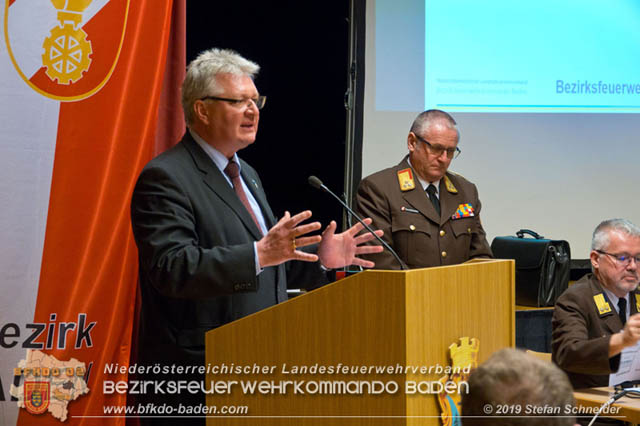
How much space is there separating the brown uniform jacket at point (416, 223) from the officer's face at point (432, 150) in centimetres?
7

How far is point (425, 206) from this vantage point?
12.3 feet

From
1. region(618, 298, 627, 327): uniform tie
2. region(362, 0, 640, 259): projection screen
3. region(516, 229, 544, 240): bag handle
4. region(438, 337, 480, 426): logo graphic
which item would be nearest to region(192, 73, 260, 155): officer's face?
region(438, 337, 480, 426): logo graphic

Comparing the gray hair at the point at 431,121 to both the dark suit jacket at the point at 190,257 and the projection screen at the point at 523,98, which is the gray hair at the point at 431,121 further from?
the dark suit jacket at the point at 190,257

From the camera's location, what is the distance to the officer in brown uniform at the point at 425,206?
3.71 m

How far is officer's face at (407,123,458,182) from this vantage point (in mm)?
3678

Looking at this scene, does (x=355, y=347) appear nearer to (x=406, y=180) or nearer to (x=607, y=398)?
(x=607, y=398)

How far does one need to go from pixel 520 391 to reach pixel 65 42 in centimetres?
Result: 258

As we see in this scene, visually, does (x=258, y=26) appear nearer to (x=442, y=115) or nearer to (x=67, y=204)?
(x=442, y=115)

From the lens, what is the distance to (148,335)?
2.45m

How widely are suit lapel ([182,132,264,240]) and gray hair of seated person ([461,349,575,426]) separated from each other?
4.76 feet

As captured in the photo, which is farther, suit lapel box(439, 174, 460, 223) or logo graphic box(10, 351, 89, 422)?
suit lapel box(439, 174, 460, 223)

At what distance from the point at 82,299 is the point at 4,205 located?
0.48m

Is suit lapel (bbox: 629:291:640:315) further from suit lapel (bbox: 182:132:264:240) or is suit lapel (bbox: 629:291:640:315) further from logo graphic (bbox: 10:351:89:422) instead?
logo graphic (bbox: 10:351:89:422)

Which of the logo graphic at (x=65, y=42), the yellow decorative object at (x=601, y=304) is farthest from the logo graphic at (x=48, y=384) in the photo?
the yellow decorative object at (x=601, y=304)
